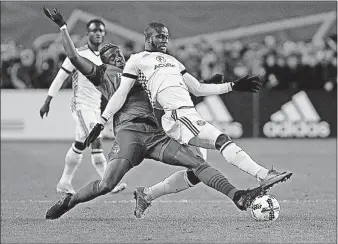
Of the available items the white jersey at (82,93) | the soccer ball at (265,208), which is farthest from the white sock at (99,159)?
the soccer ball at (265,208)

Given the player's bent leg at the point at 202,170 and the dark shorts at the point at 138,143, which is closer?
the player's bent leg at the point at 202,170

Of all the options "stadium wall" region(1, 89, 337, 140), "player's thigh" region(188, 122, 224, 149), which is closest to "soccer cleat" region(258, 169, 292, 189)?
"player's thigh" region(188, 122, 224, 149)

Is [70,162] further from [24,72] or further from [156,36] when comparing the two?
[24,72]

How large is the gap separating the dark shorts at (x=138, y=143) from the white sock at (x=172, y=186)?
44cm

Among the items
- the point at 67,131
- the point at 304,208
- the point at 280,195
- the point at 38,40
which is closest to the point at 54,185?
the point at 280,195

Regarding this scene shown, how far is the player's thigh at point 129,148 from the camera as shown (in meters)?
7.78

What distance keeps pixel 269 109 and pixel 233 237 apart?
1268cm

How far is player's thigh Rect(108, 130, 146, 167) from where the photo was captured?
25.5ft

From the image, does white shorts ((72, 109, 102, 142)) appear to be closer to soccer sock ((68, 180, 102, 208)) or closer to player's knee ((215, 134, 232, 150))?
soccer sock ((68, 180, 102, 208))

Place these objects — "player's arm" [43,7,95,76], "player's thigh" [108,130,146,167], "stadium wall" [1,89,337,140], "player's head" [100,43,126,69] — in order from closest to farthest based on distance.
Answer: "player's thigh" [108,130,146,167]
"player's arm" [43,7,95,76]
"player's head" [100,43,126,69]
"stadium wall" [1,89,337,140]

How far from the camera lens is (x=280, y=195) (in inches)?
407

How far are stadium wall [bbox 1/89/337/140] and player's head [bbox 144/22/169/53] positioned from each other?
36.4 ft

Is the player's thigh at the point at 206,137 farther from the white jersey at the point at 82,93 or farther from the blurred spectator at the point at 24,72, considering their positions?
the blurred spectator at the point at 24,72

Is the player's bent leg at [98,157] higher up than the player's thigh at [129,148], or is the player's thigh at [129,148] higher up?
the player's thigh at [129,148]
